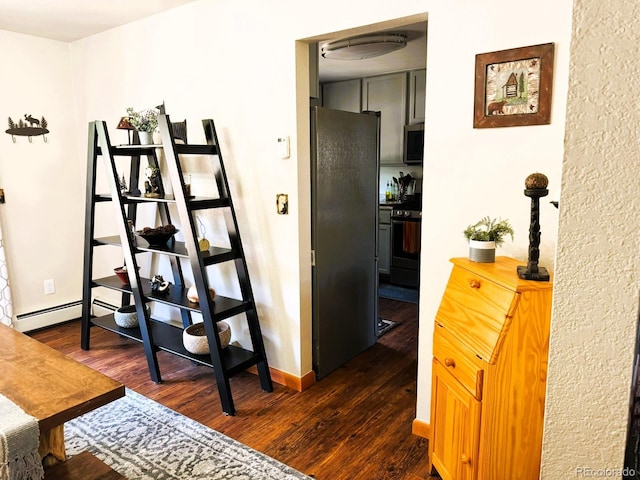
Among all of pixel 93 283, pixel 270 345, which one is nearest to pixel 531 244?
pixel 270 345

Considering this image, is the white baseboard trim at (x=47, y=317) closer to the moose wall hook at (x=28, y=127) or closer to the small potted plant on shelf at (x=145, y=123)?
the moose wall hook at (x=28, y=127)

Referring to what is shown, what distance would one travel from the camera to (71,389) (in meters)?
1.65

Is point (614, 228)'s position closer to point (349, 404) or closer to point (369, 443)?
point (369, 443)

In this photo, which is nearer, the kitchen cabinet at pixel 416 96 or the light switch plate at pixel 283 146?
the light switch plate at pixel 283 146

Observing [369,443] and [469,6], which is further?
[369,443]

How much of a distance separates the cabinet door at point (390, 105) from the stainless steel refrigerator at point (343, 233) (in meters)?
2.02

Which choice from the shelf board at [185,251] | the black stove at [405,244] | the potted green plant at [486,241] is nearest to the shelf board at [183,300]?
the shelf board at [185,251]

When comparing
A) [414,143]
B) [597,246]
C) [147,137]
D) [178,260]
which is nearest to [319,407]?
[178,260]

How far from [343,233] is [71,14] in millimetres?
2344

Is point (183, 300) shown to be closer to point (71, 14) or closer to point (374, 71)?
point (71, 14)

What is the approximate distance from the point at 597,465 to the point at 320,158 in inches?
84.6

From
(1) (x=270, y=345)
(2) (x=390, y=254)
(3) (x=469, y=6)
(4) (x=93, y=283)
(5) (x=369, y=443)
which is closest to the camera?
(3) (x=469, y=6)

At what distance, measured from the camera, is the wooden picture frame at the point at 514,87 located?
5.89ft

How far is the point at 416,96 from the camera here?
5023mm
